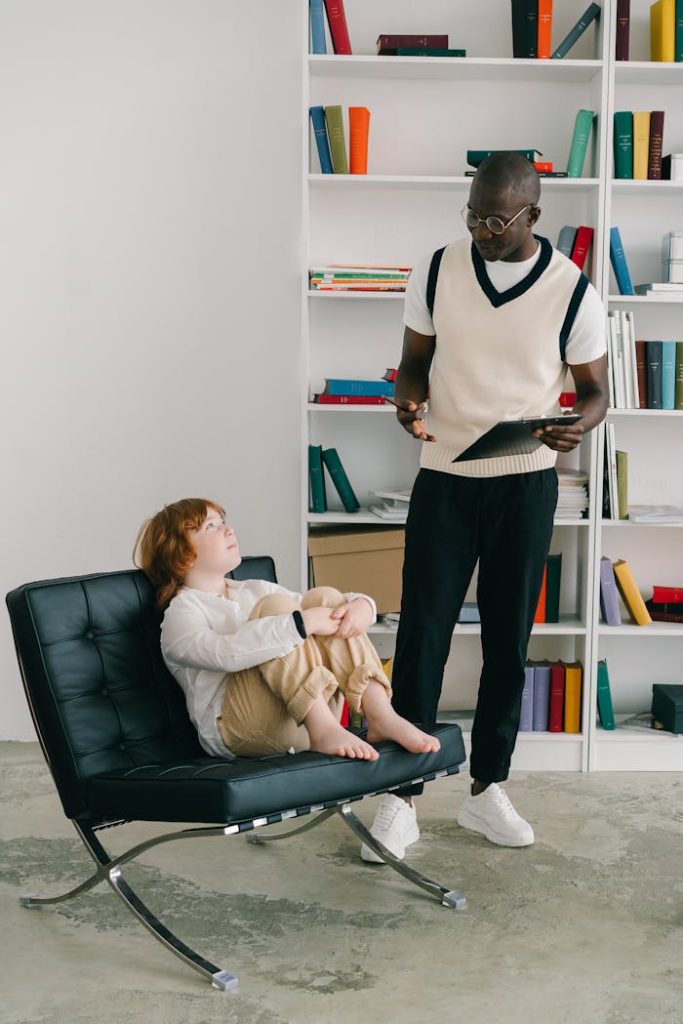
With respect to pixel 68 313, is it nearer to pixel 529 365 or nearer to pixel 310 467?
pixel 310 467

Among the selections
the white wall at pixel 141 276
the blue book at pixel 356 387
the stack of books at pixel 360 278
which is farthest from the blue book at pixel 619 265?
the white wall at pixel 141 276

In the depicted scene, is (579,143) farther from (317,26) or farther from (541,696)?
(541,696)

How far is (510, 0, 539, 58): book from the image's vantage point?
339 centimetres

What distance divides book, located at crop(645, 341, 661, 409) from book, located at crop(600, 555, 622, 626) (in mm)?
519

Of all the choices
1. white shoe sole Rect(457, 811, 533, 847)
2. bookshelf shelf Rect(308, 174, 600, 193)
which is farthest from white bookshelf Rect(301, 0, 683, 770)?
white shoe sole Rect(457, 811, 533, 847)

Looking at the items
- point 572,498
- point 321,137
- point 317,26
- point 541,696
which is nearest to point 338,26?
point 317,26

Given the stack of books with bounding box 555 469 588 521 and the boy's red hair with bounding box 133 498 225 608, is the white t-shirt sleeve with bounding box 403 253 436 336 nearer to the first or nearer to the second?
the boy's red hair with bounding box 133 498 225 608

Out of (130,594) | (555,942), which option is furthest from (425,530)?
(555,942)

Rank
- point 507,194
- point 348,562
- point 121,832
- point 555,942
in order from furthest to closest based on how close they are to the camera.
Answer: point 348,562 < point 121,832 < point 507,194 < point 555,942

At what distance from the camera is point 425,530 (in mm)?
2785

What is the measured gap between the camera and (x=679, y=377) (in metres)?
3.48

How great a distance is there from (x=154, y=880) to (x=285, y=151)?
224 cm

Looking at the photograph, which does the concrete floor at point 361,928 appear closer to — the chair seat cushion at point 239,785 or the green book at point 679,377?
the chair seat cushion at point 239,785

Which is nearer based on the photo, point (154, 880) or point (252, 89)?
point (154, 880)
